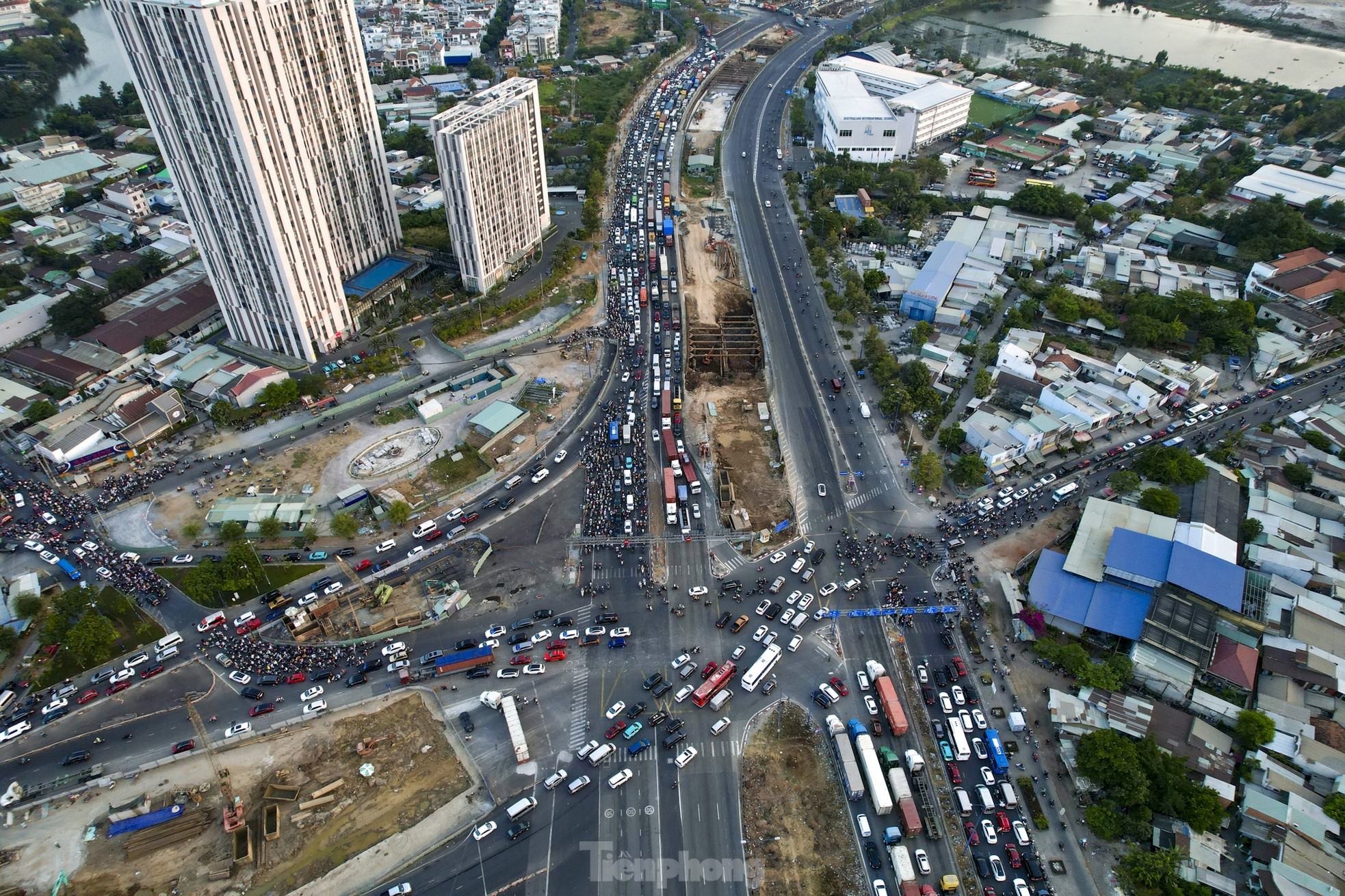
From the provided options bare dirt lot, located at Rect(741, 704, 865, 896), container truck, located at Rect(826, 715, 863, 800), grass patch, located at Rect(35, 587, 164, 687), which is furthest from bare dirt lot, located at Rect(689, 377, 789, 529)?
grass patch, located at Rect(35, 587, 164, 687)

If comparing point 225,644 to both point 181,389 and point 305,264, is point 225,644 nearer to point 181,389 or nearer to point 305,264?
point 181,389

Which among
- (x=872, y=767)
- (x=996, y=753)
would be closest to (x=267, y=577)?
(x=872, y=767)

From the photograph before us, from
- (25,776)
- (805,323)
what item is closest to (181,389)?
(25,776)

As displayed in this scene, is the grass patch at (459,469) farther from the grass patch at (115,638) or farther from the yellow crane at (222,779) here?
the yellow crane at (222,779)

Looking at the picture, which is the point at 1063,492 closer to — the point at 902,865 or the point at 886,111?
the point at 902,865

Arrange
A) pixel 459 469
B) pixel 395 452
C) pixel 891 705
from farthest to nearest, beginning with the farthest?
pixel 395 452
pixel 459 469
pixel 891 705
